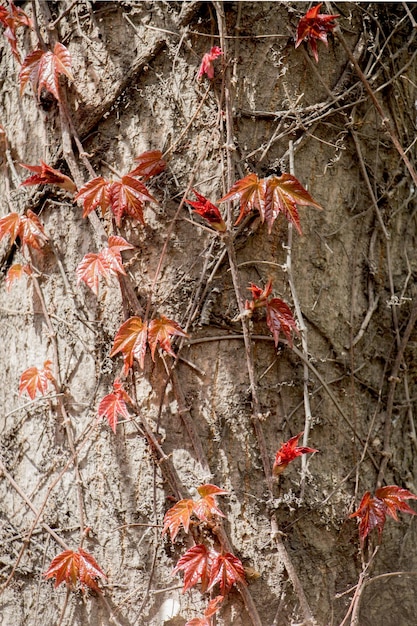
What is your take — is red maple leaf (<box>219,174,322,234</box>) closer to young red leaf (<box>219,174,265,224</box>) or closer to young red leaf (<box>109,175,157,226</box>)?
young red leaf (<box>219,174,265,224</box>)

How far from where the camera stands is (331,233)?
6.45 ft

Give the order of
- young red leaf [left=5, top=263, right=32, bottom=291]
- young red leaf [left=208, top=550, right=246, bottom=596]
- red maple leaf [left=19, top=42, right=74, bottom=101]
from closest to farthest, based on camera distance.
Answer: young red leaf [left=208, top=550, right=246, bottom=596]
red maple leaf [left=19, top=42, right=74, bottom=101]
young red leaf [left=5, top=263, right=32, bottom=291]

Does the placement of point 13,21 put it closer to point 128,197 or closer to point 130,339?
point 128,197

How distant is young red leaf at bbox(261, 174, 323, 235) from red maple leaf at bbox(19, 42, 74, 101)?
2.20ft

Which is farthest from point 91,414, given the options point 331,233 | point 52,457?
point 331,233

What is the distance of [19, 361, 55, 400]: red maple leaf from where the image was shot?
194cm

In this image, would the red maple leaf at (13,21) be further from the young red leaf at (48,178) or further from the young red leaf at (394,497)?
the young red leaf at (394,497)

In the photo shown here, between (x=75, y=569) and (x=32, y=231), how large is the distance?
3.23ft

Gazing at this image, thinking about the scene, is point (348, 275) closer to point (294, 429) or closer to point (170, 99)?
point (294, 429)

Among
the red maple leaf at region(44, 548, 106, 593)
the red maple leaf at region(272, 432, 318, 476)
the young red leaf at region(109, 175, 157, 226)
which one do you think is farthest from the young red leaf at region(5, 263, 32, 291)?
the red maple leaf at region(272, 432, 318, 476)

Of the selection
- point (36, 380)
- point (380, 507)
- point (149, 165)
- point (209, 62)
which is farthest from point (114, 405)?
point (209, 62)

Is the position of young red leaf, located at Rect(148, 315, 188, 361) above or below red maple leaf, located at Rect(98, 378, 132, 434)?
above

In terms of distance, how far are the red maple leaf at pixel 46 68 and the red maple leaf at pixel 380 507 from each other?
1479mm

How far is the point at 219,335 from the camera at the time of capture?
1.84 metres
